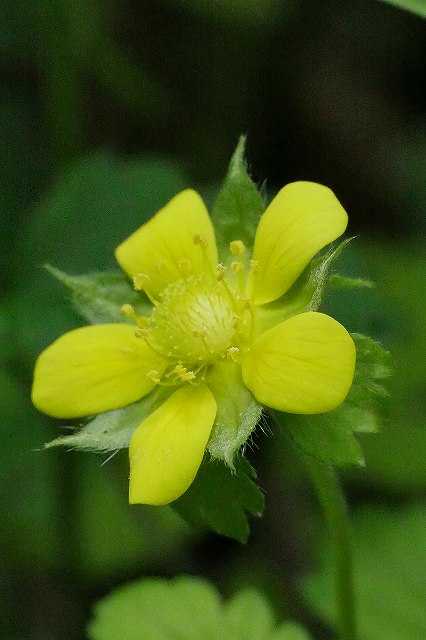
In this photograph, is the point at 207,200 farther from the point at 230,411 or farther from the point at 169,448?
the point at 169,448

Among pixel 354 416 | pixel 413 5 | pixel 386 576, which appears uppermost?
pixel 413 5

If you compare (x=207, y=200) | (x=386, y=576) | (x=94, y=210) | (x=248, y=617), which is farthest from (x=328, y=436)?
(x=94, y=210)

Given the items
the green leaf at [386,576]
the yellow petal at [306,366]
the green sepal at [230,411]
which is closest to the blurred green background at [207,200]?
the green leaf at [386,576]

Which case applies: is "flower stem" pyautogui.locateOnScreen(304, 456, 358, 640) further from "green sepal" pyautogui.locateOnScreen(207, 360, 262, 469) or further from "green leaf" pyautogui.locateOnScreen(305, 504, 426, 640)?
"green leaf" pyautogui.locateOnScreen(305, 504, 426, 640)

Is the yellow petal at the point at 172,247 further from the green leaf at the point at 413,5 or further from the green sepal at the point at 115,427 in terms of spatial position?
the green leaf at the point at 413,5

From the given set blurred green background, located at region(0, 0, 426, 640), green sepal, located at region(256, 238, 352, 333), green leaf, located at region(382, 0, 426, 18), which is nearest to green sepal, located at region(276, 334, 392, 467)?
green sepal, located at region(256, 238, 352, 333)

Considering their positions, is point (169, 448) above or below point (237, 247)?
below

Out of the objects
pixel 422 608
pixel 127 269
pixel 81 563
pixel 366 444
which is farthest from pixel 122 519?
pixel 127 269

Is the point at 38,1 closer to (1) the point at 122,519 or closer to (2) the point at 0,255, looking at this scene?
(2) the point at 0,255
